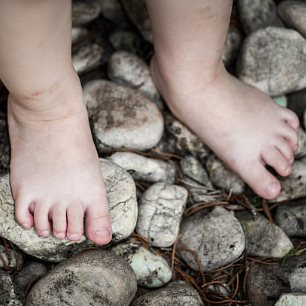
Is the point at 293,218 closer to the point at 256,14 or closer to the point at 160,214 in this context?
the point at 160,214

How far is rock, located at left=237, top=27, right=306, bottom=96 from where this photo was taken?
1.50m

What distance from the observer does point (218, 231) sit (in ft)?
4.00

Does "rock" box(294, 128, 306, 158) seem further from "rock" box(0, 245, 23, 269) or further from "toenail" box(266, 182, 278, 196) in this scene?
"rock" box(0, 245, 23, 269)

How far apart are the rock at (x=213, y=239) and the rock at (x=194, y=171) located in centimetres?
15

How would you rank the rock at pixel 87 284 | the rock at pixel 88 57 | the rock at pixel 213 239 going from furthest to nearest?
1. the rock at pixel 88 57
2. the rock at pixel 213 239
3. the rock at pixel 87 284

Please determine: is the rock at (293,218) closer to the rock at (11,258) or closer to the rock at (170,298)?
the rock at (170,298)

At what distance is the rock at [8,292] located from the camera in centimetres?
99

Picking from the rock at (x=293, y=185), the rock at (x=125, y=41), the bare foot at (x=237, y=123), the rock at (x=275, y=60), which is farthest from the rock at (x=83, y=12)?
the rock at (x=293, y=185)

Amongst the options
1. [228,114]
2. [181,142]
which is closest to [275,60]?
[228,114]

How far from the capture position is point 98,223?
1.09 m

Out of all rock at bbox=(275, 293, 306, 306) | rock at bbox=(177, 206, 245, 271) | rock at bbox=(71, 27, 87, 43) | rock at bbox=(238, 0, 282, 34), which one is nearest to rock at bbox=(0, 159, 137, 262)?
rock at bbox=(177, 206, 245, 271)

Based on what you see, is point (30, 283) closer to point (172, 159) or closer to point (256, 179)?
point (172, 159)

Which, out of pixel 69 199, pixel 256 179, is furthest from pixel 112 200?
pixel 256 179

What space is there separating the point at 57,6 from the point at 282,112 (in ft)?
3.01
